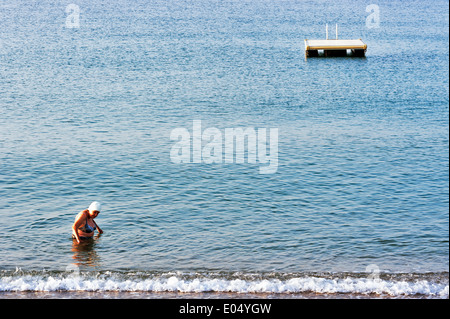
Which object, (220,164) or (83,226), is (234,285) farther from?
(220,164)

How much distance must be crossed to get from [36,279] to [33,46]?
53.6 m

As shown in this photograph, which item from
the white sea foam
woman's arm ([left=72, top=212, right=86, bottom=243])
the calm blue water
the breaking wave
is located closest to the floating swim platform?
the calm blue water

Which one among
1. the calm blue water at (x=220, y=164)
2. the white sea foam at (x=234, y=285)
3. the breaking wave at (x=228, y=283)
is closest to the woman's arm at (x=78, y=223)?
the calm blue water at (x=220, y=164)

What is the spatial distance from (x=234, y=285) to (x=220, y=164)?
14783 mm

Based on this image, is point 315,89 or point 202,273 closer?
point 202,273

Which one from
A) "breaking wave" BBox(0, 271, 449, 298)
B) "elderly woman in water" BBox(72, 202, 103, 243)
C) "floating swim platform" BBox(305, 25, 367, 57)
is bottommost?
"breaking wave" BBox(0, 271, 449, 298)

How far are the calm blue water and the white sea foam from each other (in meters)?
0.49

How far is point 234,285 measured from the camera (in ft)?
51.8

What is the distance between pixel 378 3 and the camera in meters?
107

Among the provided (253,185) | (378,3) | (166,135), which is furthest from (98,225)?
(378,3)

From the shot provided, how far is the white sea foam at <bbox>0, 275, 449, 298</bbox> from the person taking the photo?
50.6 ft

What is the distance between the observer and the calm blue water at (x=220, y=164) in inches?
755

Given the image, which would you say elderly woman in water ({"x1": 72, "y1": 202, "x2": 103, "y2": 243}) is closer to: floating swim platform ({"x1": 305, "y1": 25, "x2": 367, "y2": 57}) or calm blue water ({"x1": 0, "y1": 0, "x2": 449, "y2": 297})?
calm blue water ({"x1": 0, "y1": 0, "x2": 449, "y2": 297})
